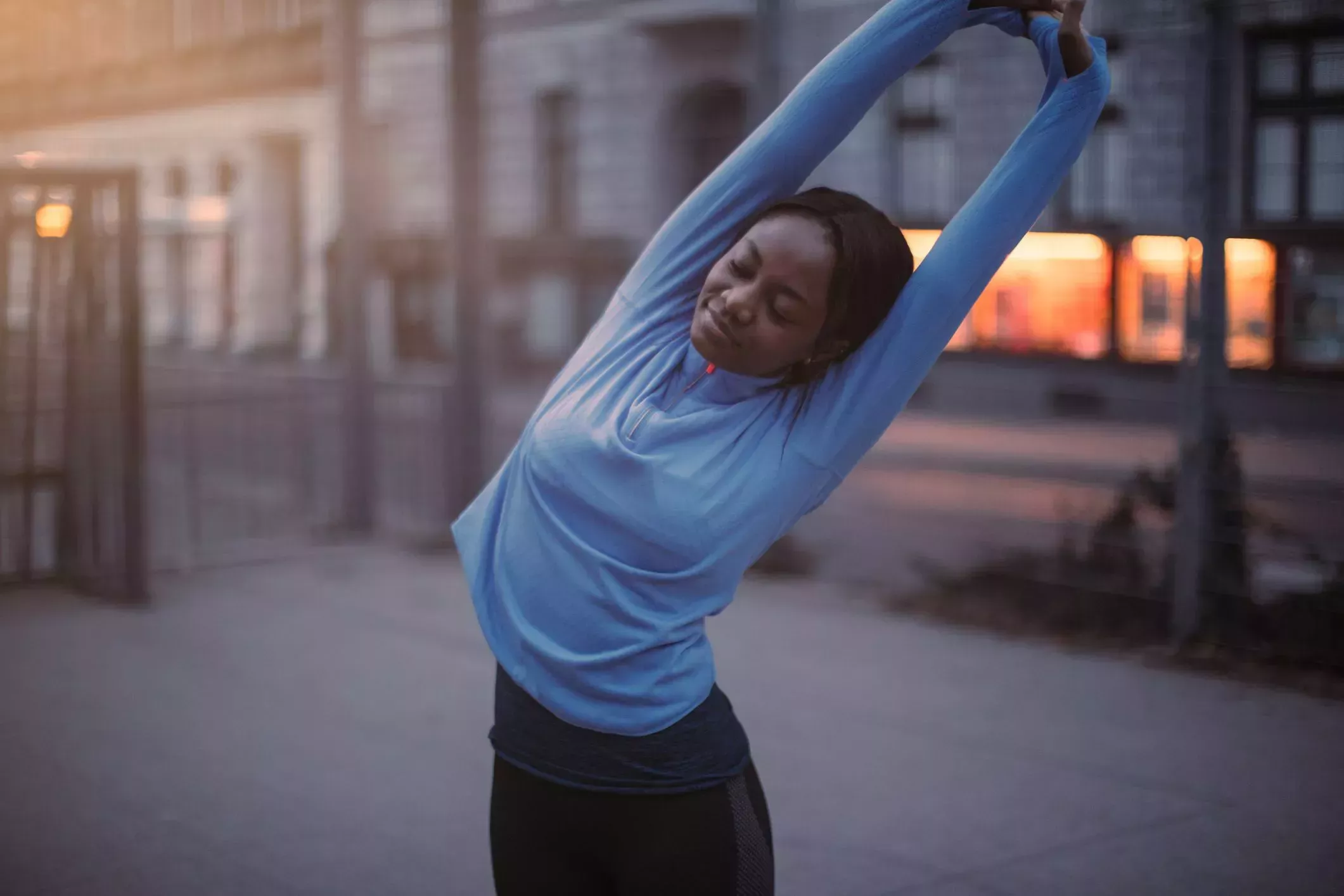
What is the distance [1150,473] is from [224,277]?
28.0 m

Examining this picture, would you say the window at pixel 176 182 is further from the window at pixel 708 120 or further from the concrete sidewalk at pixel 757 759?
the concrete sidewalk at pixel 757 759

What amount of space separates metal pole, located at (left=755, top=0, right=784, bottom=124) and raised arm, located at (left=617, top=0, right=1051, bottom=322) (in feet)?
22.4

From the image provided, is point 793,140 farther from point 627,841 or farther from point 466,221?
point 466,221

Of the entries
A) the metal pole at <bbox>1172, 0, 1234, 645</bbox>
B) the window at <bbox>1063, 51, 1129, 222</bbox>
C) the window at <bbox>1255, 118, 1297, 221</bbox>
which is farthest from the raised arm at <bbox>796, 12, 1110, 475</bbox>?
the window at <bbox>1063, 51, 1129, 222</bbox>

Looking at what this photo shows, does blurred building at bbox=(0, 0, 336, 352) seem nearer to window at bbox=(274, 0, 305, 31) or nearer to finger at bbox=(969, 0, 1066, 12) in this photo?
window at bbox=(274, 0, 305, 31)

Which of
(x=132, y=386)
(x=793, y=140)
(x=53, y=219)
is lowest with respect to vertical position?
(x=132, y=386)

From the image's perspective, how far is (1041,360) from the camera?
8.70 m

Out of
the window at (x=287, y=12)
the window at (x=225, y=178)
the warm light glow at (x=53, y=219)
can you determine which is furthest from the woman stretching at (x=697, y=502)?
the window at (x=225, y=178)

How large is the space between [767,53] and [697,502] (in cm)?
734

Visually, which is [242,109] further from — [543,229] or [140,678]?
[140,678]

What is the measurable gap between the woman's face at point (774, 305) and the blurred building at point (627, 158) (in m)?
5.48

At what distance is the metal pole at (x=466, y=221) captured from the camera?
9758 millimetres

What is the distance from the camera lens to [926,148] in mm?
10266

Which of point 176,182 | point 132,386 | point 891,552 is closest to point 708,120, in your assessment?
point 891,552
